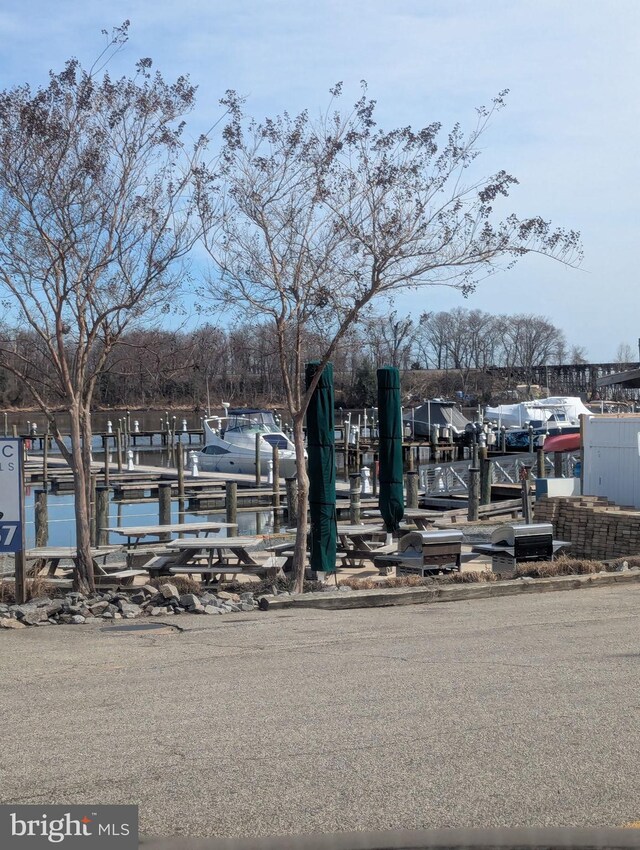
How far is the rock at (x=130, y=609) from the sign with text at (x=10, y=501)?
1.40m

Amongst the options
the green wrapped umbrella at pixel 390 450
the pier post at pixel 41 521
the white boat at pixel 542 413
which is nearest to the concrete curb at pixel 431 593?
the green wrapped umbrella at pixel 390 450

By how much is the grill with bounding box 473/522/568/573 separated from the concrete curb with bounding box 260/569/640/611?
197 cm

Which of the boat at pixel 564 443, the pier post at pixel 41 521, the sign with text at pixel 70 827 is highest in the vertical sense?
the boat at pixel 564 443

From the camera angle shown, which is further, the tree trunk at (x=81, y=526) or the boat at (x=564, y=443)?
the boat at (x=564, y=443)

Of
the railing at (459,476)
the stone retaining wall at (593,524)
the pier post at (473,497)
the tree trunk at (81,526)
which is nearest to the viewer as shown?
the tree trunk at (81,526)

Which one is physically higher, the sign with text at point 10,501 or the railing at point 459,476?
the sign with text at point 10,501

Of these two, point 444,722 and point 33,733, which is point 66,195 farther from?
point 444,722

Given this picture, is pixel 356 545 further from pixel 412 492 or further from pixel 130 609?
pixel 412 492

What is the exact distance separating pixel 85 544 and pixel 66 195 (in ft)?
14.9

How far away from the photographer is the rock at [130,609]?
11.4 metres

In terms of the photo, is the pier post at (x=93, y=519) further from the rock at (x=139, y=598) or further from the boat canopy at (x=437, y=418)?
the boat canopy at (x=437, y=418)

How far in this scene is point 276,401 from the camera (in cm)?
6444

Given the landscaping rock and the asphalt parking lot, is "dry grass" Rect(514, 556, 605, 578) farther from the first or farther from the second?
the landscaping rock

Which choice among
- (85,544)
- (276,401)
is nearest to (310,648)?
(85,544)
